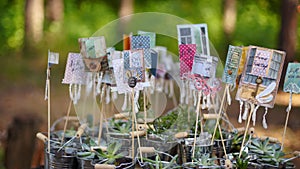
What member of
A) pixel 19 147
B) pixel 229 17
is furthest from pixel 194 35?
pixel 229 17

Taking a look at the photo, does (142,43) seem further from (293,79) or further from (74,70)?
(293,79)

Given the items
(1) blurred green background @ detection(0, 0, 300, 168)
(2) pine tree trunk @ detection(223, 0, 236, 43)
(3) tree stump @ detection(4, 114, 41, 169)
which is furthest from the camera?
(2) pine tree trunk @ detection(223, 0, 236, 43)

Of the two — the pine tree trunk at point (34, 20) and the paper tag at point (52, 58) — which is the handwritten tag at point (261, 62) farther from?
the pine tree trunk at point (34, 20)

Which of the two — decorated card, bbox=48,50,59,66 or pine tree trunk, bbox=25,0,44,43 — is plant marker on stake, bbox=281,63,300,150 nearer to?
decorated card, bbox=48,50,59,66

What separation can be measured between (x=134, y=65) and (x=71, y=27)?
3.37 m

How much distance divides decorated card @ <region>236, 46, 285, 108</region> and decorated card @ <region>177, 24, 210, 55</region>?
0.33m

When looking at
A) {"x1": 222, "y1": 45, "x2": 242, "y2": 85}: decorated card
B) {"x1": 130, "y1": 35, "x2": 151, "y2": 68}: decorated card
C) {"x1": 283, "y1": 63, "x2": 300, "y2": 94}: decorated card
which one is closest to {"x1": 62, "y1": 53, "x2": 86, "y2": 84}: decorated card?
{"x1": 130, "y1": 35, "x2": 151, "y2": 68}: decorated card

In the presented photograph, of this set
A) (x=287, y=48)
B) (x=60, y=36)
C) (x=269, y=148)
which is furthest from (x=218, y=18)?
(x=269, y=148)

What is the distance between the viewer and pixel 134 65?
66.2 inches

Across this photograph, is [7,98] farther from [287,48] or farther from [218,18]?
[287,48]

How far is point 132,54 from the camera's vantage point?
168 centimetres

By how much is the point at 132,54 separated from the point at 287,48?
130 inches

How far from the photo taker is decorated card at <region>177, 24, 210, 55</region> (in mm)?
1995

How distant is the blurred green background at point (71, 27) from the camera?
4648mm
